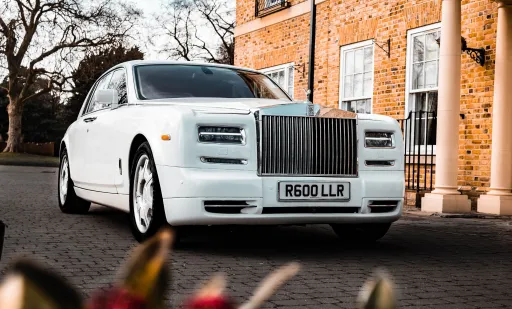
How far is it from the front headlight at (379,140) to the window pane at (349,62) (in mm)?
8550

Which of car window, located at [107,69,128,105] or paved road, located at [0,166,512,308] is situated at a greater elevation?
car window, located at [107,69,128,105]

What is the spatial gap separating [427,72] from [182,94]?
6.65 m

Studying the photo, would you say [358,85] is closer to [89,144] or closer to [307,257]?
[89,144]

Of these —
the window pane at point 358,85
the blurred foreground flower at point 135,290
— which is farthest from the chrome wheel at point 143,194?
the window pane at point 358,85

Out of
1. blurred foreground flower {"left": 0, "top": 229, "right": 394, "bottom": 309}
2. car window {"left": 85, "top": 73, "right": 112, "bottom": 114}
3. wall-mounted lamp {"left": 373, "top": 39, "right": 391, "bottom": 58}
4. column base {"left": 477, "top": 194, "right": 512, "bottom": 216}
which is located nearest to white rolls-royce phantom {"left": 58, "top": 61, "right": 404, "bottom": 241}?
car window {"left": 85, "top": 73, "right": 112, "bottom": 114}

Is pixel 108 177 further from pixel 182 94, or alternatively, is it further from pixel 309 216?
pixel 309 216

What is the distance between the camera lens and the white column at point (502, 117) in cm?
1079

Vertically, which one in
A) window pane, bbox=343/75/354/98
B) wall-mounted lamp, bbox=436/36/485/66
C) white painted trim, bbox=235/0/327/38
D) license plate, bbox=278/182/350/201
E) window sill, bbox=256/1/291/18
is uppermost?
window sill, bbox=256/1/291/18

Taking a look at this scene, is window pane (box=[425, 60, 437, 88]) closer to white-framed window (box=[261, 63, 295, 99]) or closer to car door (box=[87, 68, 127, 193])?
white-framed window (box=[261, 63, 295, 99])

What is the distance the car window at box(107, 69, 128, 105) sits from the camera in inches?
293

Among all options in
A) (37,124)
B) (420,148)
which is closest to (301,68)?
(420,148)

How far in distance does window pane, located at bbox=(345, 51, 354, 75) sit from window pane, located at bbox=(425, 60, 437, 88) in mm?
2468

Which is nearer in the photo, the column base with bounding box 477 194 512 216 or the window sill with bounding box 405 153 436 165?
the column base with bounding box 477 194 512 216

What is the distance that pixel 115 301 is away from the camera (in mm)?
508
